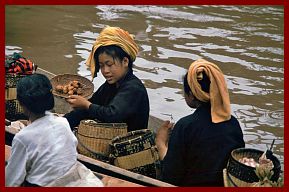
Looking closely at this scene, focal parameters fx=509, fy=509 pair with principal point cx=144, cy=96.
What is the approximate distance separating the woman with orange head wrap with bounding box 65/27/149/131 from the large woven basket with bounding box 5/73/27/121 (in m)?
1.13

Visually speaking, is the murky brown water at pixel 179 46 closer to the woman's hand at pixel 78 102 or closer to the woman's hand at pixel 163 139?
the woman's hand at pixel 163 139

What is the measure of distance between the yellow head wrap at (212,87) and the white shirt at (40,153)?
0.96 meters

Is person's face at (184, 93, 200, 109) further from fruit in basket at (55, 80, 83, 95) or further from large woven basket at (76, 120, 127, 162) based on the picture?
fruit in basket at (55, 80, 83, 95)

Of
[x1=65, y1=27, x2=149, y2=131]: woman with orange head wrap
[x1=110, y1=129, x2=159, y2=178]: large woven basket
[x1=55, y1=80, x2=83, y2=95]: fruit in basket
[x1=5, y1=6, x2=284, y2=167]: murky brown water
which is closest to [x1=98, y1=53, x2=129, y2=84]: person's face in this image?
[x1=65, y1=27, x2=149, y2=131]: woman with orange head wrap

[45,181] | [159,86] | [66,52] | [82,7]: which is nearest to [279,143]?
[159,86]

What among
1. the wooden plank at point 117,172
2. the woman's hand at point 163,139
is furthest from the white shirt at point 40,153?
the woman's hand at point 163,139

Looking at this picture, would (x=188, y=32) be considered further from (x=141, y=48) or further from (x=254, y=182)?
(x=254, y=182)

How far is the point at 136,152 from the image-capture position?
4.21 m

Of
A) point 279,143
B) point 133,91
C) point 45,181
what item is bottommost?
point 279,143

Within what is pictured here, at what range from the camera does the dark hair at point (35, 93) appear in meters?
3.37

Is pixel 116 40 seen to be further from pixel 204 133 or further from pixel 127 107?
pixel 204 133

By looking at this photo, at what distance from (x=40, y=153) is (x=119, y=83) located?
5.00ft

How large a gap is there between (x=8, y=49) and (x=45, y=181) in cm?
758

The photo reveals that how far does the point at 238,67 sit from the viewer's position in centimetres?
996
